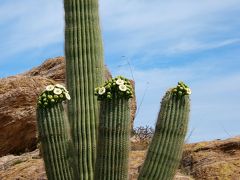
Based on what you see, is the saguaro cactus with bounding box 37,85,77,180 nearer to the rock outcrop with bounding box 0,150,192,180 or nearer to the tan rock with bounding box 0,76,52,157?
the rock outcrop with bounding box 0,150,192,180

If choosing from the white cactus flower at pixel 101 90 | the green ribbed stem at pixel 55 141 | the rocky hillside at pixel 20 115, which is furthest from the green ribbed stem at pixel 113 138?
the rocky hillside at pixel 20 115

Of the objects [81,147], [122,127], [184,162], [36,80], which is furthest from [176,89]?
[36,80]

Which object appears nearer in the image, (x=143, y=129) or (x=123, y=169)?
(x=123, y=169)

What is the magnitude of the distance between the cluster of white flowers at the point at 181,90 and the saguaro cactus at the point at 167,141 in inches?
0.7

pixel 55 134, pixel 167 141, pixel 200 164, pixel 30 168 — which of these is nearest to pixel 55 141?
pixel 55 134

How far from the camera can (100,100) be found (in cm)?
733

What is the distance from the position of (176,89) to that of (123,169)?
117 cm

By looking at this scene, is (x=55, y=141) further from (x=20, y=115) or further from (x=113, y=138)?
(x=20, y=115)

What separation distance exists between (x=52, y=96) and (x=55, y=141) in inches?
21.6

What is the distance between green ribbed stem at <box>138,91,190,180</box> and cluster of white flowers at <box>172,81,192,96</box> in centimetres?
8

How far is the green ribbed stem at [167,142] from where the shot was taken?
23.8ft

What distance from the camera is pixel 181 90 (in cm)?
746

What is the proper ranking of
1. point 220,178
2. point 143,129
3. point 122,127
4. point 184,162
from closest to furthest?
point 122,127, point 220,178, point 184,162, point 143,129

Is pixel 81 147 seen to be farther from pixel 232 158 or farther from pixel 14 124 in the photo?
pixel 14 124
